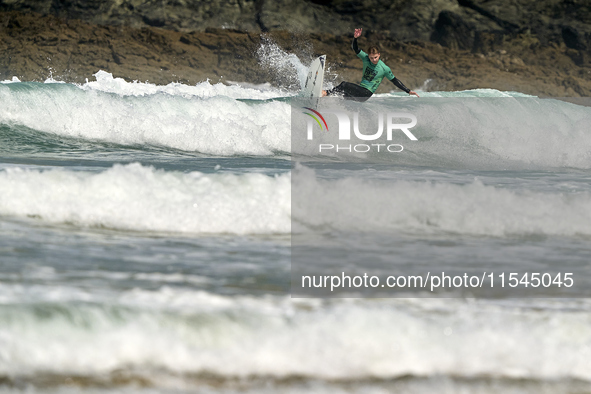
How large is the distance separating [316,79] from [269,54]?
24.4 meters

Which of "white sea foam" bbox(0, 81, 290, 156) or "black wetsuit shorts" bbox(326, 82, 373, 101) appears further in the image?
"white sea foam" bbox(0, 81, 290, 156)

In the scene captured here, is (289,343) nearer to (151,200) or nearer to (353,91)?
(151,200)

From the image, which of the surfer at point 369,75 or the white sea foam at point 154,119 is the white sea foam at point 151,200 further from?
the white sea foam at point 154,119

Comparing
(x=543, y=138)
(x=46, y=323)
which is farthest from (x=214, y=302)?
(x=543, y=138)

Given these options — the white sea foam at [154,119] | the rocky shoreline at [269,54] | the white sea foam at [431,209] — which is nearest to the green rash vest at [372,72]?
the white sea foam at [154,119]

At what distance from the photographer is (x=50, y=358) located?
1.96 m

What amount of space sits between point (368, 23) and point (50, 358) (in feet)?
115

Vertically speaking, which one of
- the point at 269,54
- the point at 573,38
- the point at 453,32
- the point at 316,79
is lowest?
the point at 316,79

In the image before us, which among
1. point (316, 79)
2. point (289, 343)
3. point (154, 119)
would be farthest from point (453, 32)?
point (289, 343)

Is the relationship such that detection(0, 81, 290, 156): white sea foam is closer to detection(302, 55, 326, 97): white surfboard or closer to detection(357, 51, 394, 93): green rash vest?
detection(302, 55, 326, 97): white surfboard

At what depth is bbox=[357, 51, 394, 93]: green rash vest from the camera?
9.26 m

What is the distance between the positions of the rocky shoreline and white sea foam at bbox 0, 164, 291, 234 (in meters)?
23.7

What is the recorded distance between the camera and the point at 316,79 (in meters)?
11.2

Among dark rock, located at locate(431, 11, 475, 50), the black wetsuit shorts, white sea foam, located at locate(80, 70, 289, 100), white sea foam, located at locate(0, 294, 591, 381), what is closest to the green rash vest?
the black wetsuit shorts
